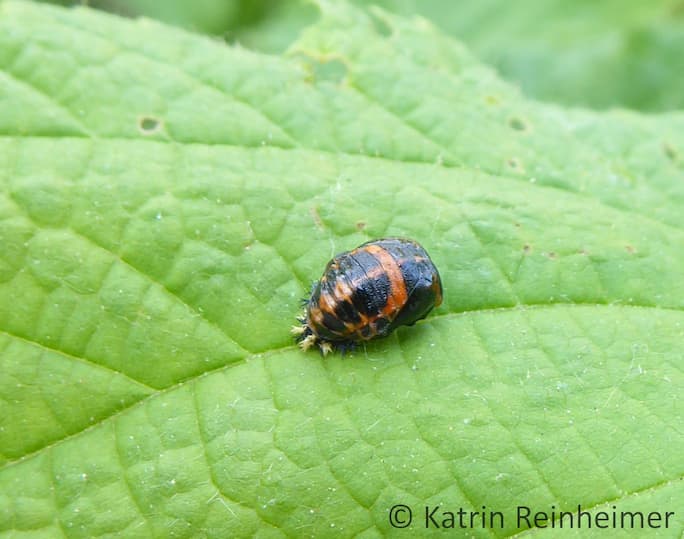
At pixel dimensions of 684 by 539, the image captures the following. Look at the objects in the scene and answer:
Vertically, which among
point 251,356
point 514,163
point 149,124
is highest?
point 514,163

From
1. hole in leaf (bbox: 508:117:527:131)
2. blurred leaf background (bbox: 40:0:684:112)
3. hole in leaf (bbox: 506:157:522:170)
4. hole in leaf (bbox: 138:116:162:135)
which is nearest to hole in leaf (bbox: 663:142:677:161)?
hole in leaf (bbox: 508:117:527:131)

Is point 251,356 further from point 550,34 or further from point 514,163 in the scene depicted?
point 550,34

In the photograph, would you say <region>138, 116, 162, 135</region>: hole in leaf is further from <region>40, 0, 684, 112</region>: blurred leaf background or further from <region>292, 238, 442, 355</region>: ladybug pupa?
<region>40, 0, 684, 112</region>: blurred leaf background

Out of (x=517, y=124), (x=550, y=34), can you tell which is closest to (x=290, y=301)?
(x=517, y=124)

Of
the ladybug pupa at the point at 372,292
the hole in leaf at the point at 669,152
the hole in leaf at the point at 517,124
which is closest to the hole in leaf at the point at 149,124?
the ladybug pupa at the point at 372,292

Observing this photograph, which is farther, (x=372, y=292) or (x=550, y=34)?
(x=550, y=34)
